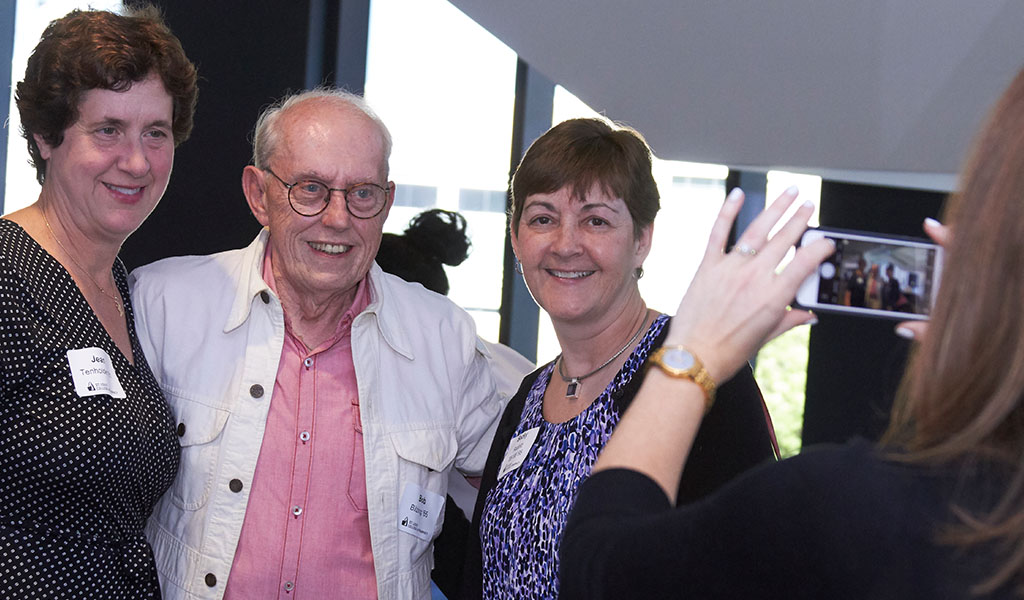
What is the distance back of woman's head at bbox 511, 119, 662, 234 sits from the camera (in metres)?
2.04

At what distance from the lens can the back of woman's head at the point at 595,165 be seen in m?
2.04

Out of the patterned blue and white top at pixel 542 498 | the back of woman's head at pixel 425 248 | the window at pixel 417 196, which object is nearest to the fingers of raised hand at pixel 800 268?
the patterned blue and white top at pixel 542 498

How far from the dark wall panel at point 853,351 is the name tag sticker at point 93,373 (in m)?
3.64

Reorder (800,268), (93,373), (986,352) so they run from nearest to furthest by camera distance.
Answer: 1. (986,352)
2. (800,268)
3. (93,373)

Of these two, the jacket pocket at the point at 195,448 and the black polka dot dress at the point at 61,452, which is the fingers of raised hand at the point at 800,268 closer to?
the black polka dot dress at the point at 61,452

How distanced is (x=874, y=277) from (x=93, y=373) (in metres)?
1.43

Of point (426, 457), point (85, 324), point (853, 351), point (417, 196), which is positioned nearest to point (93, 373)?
point (85, 324)

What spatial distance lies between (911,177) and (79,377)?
9.65ft

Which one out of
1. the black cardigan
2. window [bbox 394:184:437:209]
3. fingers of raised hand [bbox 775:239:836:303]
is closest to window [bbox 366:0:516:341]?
window [bbox 394:184:437:209]

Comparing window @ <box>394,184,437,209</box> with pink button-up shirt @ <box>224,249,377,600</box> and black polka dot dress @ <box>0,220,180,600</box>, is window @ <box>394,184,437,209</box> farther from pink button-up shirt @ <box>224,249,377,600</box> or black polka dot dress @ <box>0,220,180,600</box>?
black polka dot dress @ <box>0,220,180,600</box>

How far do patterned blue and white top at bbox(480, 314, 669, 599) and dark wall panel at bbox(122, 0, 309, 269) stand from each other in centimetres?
227

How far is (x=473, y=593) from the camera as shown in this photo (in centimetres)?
205

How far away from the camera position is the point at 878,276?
1086 millimetres

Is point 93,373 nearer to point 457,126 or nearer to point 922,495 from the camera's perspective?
point 922,495
